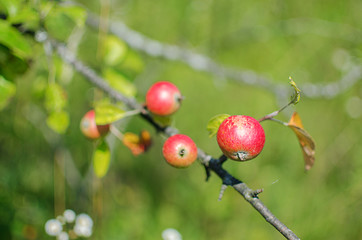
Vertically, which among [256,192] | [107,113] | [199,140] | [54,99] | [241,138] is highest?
[199,140]

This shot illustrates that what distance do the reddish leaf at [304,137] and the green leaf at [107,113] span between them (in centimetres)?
64

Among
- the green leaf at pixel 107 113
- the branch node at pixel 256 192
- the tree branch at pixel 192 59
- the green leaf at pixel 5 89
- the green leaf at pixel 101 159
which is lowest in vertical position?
the branch node at pixel 256 192

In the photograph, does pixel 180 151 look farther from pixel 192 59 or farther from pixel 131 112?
pixel 192 59

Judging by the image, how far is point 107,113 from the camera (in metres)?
1.16

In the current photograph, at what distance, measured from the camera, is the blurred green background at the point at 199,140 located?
7.41 ft

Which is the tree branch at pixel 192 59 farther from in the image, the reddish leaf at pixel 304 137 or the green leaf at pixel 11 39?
the reddish leaf at pixel 304 137

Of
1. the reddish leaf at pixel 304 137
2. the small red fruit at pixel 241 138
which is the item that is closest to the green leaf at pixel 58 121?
the small red fruit at pixel 241 138

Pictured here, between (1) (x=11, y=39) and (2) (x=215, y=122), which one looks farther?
(1) (x=11, y=39)

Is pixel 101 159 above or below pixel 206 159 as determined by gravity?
above

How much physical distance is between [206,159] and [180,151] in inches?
5.1

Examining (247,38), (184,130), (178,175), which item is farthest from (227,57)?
(178,175)

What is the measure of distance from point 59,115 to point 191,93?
8.20 feet

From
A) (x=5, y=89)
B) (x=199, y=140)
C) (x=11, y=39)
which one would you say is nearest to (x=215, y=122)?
(x=11, y=39)

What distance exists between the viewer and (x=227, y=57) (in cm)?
429
